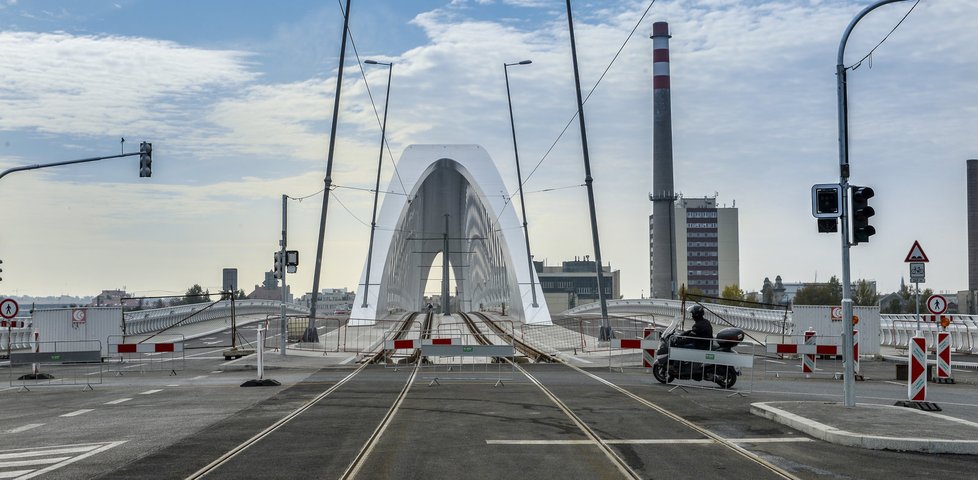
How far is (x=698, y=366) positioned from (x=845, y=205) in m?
6.11

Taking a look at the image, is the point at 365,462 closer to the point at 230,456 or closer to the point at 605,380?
the point at 230,456

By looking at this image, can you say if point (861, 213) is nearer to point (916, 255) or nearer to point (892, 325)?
point (916, 255)

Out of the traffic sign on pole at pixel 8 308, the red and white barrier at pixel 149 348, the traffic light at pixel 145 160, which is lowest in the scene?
the red and white barrier at pixel 149 348

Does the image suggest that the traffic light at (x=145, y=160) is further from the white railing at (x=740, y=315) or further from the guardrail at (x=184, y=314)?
the white railing at (x=740, y=315)

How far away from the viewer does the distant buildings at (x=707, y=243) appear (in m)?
185

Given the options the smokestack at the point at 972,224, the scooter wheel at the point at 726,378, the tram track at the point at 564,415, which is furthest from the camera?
the smokestack at the point at 972,224

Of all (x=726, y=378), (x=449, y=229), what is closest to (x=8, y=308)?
(x=726, y=378)

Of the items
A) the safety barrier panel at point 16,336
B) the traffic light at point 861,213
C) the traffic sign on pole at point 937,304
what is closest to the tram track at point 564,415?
the traffic light at point 861,213

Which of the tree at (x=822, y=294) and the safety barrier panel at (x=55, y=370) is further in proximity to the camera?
the tree at (x=822, y=294)

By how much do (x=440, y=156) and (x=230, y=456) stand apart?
71.7m

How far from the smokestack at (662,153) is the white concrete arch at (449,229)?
55.4ft

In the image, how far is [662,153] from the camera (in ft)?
325

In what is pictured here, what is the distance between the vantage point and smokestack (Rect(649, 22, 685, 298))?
95250 millimetres

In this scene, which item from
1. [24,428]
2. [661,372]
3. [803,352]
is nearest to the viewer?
[24,428]
